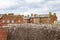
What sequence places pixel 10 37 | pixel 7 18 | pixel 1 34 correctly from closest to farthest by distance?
1. pixel 1 34
2. pixel 10 37
3. pixel 7 18

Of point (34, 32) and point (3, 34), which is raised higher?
point (3, 34)

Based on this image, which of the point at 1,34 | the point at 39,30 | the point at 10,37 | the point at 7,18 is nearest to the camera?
the point at 1,34

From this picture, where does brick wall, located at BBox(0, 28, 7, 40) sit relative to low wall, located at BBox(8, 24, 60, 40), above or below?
above

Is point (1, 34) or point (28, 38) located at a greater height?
point (1, 34)

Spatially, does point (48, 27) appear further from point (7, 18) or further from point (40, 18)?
point (40, 18)

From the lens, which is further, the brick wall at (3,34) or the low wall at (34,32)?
the low wall at (34,32)

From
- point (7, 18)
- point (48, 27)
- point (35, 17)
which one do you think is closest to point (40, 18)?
point (35, 17)

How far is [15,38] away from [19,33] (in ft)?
1.37

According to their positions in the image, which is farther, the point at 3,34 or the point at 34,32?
the point at 34,32

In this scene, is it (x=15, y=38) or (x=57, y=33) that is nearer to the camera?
(x=15, y=38)

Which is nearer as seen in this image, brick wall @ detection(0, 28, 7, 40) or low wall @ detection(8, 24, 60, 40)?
brick wall @ detection(0, 28, 7, 40)

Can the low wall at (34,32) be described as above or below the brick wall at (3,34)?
below

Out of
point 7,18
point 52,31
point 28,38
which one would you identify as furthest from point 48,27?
point 7,18

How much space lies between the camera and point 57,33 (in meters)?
11.2
